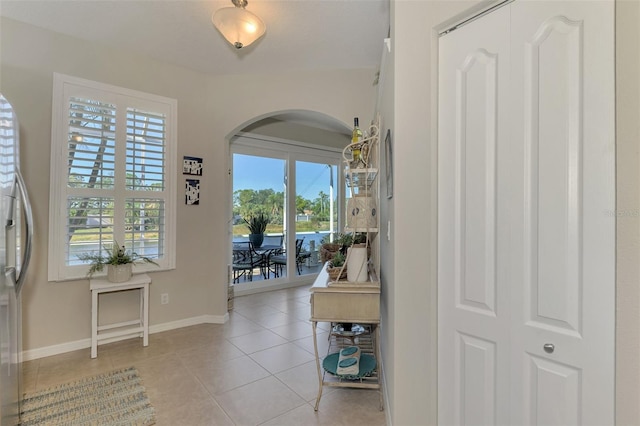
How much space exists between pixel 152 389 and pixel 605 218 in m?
2.70

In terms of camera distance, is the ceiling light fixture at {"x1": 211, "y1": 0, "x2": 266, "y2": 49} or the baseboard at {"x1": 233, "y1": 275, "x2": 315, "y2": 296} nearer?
the ceiling light fixture at {"x1": 211, "y1": 0, "x2": 266, "y2": 49}

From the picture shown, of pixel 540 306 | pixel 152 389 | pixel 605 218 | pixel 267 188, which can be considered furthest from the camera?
pixel 267 188

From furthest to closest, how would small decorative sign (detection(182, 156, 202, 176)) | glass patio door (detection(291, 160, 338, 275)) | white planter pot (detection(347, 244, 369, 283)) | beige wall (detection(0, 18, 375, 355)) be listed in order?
glass patio door (detection(291, 160, 338, 275)), small decorative sign (detection(182, 156, 202, 176)), beige wall (detection(0, 18, 375, 355)), white planter pot (detection(347, 244, 369, 283))

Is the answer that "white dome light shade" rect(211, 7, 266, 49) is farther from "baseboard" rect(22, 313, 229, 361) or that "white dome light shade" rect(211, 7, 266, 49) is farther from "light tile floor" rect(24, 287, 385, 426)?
"baseboard" rect(22, 313, 229, 361)

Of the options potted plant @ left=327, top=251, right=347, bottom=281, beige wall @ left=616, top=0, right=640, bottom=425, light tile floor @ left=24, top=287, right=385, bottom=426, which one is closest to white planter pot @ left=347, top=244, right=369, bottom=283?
potted plant @ left=327, top=251, right=347, bottom=281

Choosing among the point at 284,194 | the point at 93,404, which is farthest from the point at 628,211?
the point at 284,194

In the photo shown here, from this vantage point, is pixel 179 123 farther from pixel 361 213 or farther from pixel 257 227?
pixel 361 213

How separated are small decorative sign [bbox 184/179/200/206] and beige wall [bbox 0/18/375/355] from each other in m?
0.06

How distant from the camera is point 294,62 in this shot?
3.25 m

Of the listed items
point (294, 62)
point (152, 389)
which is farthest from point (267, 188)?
point (152, 389)

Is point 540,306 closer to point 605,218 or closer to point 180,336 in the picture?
point 605,218

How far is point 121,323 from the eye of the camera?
294 centimetres

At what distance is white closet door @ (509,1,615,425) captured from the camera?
3.25 ft

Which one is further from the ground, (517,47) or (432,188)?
(517,47)
